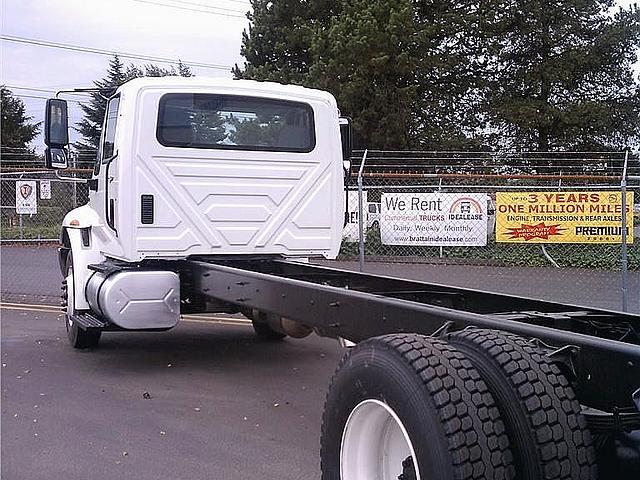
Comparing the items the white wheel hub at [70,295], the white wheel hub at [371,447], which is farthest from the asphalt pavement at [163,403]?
the white wheel hub at [371,447]

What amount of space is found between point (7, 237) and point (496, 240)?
1556 centimetres

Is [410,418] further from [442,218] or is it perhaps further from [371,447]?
[442,218]

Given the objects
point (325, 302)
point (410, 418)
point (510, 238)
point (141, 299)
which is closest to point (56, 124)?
point (141, 299)

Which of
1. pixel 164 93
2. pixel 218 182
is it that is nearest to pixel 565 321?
pixel 218 182

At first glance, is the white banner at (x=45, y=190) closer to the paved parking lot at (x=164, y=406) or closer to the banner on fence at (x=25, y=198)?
the banner on fence at (x=25, y=198)

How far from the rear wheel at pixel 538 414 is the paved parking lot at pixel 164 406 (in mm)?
2062

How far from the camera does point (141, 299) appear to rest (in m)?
6.61

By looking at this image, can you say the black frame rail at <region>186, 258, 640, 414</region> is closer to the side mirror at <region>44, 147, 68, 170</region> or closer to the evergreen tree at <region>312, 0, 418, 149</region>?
the side mirror at <region>44, 147, 68, 170</region>

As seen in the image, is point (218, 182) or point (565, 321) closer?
point (565, 321)

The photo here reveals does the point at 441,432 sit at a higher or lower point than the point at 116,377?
higher

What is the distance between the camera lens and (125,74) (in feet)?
179

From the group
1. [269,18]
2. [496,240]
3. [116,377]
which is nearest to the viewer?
[116,377]

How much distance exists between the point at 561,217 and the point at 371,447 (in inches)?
395

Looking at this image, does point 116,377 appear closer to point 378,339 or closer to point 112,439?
point 112,439
